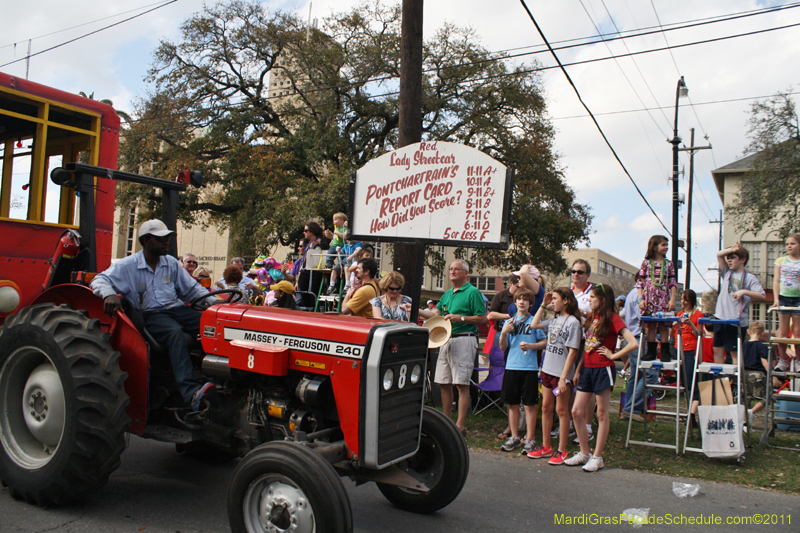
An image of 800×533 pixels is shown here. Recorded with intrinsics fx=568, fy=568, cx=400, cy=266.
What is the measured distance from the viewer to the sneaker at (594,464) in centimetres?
530

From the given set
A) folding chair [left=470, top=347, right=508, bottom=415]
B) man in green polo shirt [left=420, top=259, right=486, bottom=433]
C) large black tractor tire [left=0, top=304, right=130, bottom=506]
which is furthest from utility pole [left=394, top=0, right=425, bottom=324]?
large black tractor tire [left=0, top=304, right=130, bottom=506]

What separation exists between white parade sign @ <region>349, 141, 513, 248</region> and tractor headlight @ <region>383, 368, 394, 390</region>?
2948 mm

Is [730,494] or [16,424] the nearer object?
[16,424]

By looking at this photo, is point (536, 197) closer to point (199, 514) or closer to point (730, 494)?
point (730, 494)

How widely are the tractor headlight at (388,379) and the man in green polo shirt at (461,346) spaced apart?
9.25 ft

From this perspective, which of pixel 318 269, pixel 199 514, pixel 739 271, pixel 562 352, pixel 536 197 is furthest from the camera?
pixel 536 197

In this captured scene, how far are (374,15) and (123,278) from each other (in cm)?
2222

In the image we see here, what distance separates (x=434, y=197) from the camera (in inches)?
259

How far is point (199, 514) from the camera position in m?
3.87

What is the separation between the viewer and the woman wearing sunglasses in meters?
5.95

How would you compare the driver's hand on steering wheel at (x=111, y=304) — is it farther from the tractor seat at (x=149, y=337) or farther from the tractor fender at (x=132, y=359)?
the tractor seat at (x=149, y=337)

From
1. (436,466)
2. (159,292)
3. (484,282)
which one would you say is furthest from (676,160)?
(484,282)

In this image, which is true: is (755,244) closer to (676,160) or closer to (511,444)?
(676,160)

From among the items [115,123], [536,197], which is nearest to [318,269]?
[115,123]
